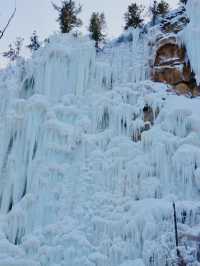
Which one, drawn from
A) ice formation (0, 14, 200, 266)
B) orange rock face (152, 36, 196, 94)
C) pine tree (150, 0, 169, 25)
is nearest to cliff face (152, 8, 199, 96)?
orange rock face (152, 36, 196, 94)

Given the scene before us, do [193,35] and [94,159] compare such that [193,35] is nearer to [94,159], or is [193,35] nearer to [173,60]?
[173,60]

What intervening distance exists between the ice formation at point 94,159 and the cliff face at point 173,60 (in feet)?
0.90

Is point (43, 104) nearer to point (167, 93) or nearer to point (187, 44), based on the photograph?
point (167, 93)

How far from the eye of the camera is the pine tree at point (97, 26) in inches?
649

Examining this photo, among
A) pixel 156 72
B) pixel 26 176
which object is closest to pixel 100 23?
pixel 156 72

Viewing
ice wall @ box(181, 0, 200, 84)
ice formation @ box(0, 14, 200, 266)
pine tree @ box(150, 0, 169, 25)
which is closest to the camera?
ice formation @ box(0, 14, 200, 266)

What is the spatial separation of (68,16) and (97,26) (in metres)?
1.33

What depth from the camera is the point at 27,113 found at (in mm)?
10914

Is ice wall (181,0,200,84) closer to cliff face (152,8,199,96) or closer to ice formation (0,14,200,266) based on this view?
cliff face (152,8,199,96)

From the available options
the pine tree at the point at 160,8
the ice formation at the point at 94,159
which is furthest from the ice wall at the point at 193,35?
the pine tree at the point at 160,8

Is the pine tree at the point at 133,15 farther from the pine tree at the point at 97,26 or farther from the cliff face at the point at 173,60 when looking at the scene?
the cliff face at the point at 173,60

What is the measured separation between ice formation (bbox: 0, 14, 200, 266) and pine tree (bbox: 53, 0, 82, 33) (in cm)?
444

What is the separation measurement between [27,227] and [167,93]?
4489 millimetres

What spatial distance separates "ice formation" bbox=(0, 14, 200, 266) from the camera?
845cm
